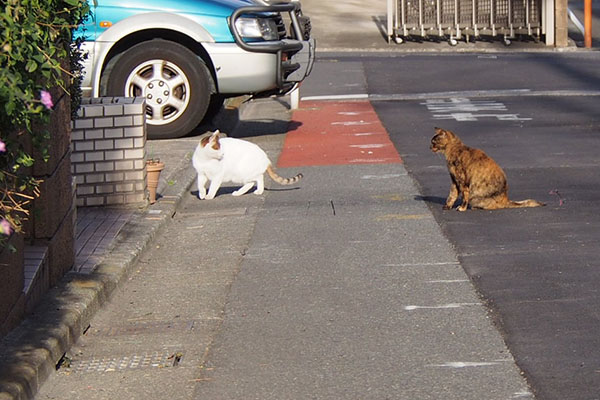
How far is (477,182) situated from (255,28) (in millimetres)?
5270

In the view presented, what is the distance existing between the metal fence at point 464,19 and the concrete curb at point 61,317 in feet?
73.9

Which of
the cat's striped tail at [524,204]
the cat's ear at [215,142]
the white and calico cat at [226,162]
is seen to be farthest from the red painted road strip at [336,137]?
the cat's striped tail at [524,204]

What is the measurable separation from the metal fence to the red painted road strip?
13.1m

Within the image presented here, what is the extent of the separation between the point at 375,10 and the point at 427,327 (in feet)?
109

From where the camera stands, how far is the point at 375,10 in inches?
1534

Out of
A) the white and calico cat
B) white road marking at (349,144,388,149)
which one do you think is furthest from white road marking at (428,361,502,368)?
white road marking at (349,144,388,149)

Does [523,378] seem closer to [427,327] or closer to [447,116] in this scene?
[427,327]

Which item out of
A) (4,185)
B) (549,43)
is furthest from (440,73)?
(4,185)

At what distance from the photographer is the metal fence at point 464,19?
3077 cm

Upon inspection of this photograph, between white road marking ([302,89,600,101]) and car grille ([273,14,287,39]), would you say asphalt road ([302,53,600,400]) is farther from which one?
car grille ([273,14,287,39])

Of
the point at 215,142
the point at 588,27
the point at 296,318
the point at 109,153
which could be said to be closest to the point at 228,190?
the point at 215,142

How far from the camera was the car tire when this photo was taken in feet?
46.5

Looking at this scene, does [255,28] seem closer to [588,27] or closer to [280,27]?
[280,27]

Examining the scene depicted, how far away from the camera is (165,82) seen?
14297mm
